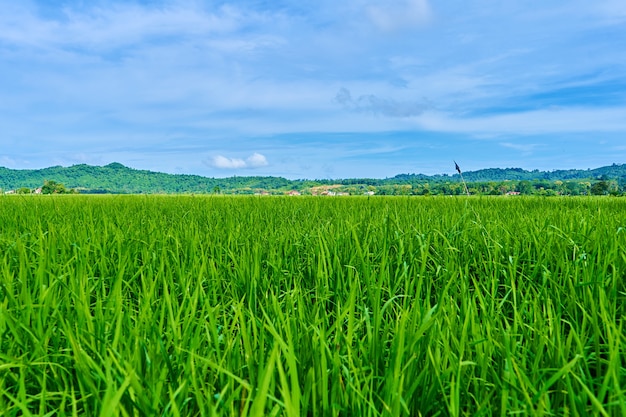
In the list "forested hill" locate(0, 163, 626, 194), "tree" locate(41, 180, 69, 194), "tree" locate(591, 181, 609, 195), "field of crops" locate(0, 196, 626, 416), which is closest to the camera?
"field of crops" locate(0, 196, 626, 416)

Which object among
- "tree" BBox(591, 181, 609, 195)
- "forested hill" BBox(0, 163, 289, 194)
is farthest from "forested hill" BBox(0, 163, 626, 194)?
"tree" BBox(591, 181, 609, 195)

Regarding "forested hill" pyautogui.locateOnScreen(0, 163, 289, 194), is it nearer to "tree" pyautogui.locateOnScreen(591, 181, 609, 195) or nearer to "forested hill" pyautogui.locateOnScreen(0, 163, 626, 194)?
"forested hill" pyautogui.locateOnScreen(0, 163, 626, 194)

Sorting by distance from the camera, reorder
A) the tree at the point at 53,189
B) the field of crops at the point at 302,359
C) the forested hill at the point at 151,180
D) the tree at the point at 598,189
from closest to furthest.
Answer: the field of crops at the point at 302,359
the tree at the point at 598,189
the tree at the point at 53,189
the forested hill at the point at 151,180

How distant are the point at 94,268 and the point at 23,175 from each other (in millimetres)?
126344

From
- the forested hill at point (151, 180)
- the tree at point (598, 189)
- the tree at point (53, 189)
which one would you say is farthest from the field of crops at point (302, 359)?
the forested hill at point (151, 180)

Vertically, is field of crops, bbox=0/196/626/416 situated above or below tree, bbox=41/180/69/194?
below

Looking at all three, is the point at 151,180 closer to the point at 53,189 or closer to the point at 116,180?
the point at 116,180

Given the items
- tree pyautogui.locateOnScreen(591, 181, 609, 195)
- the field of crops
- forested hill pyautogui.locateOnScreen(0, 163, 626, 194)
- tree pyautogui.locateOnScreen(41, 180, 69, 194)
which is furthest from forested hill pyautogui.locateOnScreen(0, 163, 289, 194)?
the field of crops

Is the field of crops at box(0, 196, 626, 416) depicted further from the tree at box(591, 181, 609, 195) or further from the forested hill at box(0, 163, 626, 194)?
the forested hill at box(0, 163, 626, 194)

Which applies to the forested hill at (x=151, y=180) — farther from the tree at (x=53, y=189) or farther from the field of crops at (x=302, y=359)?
the field of crops at (x=302, y=359)

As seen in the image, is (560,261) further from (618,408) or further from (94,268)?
(94,268)

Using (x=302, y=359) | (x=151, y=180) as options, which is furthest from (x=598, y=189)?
(x=151, y=180)

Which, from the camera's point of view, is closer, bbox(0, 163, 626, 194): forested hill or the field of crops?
the field of crops

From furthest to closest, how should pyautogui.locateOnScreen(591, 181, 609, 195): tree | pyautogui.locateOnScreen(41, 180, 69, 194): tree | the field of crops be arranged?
pyautogui.locateOnScreen(41, 180, 69, 194): tree, pyautogui.locateOnScreen(591, 181, 609, 195): tree, the field of crops
